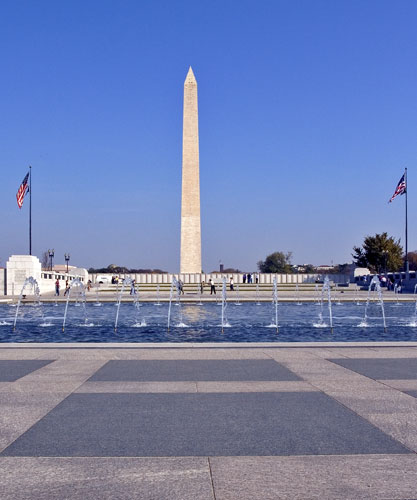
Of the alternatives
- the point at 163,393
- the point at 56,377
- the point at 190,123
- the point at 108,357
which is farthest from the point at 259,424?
the point at 190,123

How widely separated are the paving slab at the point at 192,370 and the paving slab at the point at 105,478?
3796mm

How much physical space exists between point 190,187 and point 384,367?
1617 inches

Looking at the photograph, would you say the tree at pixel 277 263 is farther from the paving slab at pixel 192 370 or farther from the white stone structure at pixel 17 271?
the paving slab at pixel 192 370

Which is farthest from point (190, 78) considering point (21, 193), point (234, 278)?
point (234, 278)

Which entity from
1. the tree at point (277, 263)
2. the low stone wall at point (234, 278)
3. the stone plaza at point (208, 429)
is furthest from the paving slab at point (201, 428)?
the tree at point (277, 263)

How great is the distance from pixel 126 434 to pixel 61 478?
125cm

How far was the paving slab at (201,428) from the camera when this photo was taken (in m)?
5.27

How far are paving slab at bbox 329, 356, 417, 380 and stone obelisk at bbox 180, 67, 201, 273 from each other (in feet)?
130

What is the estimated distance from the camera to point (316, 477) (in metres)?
4.54

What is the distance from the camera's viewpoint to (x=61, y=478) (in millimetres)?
4512

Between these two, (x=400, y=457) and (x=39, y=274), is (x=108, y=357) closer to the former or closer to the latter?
(x=400, y=457)

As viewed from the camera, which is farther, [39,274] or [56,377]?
[39,274]

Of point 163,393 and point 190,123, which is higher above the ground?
point 190,123

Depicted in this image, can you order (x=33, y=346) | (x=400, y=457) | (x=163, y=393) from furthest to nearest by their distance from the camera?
(x=33, y=346), (x=163, y=393), (x=400, y=457)
